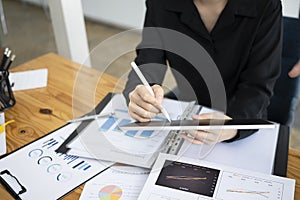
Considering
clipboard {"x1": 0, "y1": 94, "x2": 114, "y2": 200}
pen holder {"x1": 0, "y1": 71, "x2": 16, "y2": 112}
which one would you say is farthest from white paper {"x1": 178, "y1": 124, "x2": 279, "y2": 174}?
pen holder {"x1": 0, "y1": 71, "x2": 16, "y2": 112}

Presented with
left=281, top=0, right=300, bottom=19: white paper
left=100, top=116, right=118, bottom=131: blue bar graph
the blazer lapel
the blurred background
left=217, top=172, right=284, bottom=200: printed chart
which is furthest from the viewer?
the blurred background

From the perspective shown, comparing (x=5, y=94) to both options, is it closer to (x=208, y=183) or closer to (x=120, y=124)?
(x=120, y=124)

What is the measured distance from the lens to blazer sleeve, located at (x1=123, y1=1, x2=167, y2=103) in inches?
38.4

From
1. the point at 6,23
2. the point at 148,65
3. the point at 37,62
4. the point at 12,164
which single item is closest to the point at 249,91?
the point at 148,65

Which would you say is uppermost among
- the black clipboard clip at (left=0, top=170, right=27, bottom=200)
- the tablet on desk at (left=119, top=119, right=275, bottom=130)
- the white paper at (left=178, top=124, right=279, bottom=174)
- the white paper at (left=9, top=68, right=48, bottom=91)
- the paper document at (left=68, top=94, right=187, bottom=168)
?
the tablet on desk at (left=119, top=119, right=275, bottom=130)

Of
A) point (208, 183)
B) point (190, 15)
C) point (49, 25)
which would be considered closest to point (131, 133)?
point (208, 183)

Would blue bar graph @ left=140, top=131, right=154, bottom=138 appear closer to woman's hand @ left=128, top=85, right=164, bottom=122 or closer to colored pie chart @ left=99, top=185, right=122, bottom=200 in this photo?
woman's hand @ left=128, top=85, right=164, bottom=122

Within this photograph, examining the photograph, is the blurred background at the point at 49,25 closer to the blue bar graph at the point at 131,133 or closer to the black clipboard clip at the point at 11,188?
the blue bar graph at the point at 131,133

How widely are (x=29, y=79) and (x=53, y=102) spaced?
175 mm

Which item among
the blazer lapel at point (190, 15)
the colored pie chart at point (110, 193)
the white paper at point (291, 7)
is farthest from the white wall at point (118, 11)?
the colored pie chart at point (110, 193)

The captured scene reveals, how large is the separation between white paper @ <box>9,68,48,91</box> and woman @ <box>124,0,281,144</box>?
0.33 meters

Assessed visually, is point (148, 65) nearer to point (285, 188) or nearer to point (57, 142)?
point (57, 142)

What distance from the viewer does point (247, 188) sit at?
27.4 inches

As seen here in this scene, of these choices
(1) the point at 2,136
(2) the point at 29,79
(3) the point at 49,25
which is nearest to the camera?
(1) the point at 2,136
